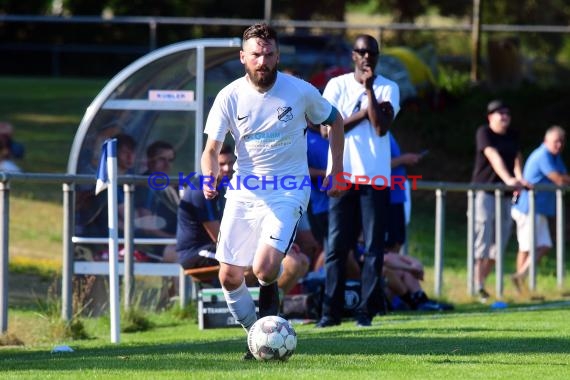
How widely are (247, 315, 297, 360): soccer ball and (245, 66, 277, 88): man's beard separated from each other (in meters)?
1.61

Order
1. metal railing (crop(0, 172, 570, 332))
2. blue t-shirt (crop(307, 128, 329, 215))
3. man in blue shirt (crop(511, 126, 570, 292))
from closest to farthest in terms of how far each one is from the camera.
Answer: metal railing (crop(0, 172, 570, 332)), blue t-shirt (crop(307, 128, 329, 215)), man in blue shirt (crop(511, 126, 570, 292))

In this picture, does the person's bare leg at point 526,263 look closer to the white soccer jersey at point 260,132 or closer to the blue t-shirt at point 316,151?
the blue t-shirt at point 316,151

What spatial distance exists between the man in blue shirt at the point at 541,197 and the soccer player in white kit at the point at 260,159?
7.38m

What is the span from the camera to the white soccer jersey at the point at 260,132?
8.91 metres

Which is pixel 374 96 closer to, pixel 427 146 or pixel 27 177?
pixel 27 177

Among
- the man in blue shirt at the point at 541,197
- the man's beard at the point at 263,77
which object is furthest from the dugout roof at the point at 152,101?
the man's beard at the point at 263,77

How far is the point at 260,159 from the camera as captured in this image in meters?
8.91

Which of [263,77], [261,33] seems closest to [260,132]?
[263,77]

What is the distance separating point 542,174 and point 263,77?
811 cm

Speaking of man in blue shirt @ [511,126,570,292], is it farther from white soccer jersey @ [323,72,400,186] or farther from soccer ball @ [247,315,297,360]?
soccer ball @ [247,315,297,360]

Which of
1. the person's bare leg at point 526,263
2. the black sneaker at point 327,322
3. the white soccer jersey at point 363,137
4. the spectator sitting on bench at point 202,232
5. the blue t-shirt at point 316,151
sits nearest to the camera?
the white soccer jersey at point 363,137

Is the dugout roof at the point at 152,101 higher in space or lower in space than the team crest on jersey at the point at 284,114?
higher

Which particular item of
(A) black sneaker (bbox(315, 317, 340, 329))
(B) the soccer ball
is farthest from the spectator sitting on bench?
(B) the soccer ball

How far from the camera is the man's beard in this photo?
8.92 m
